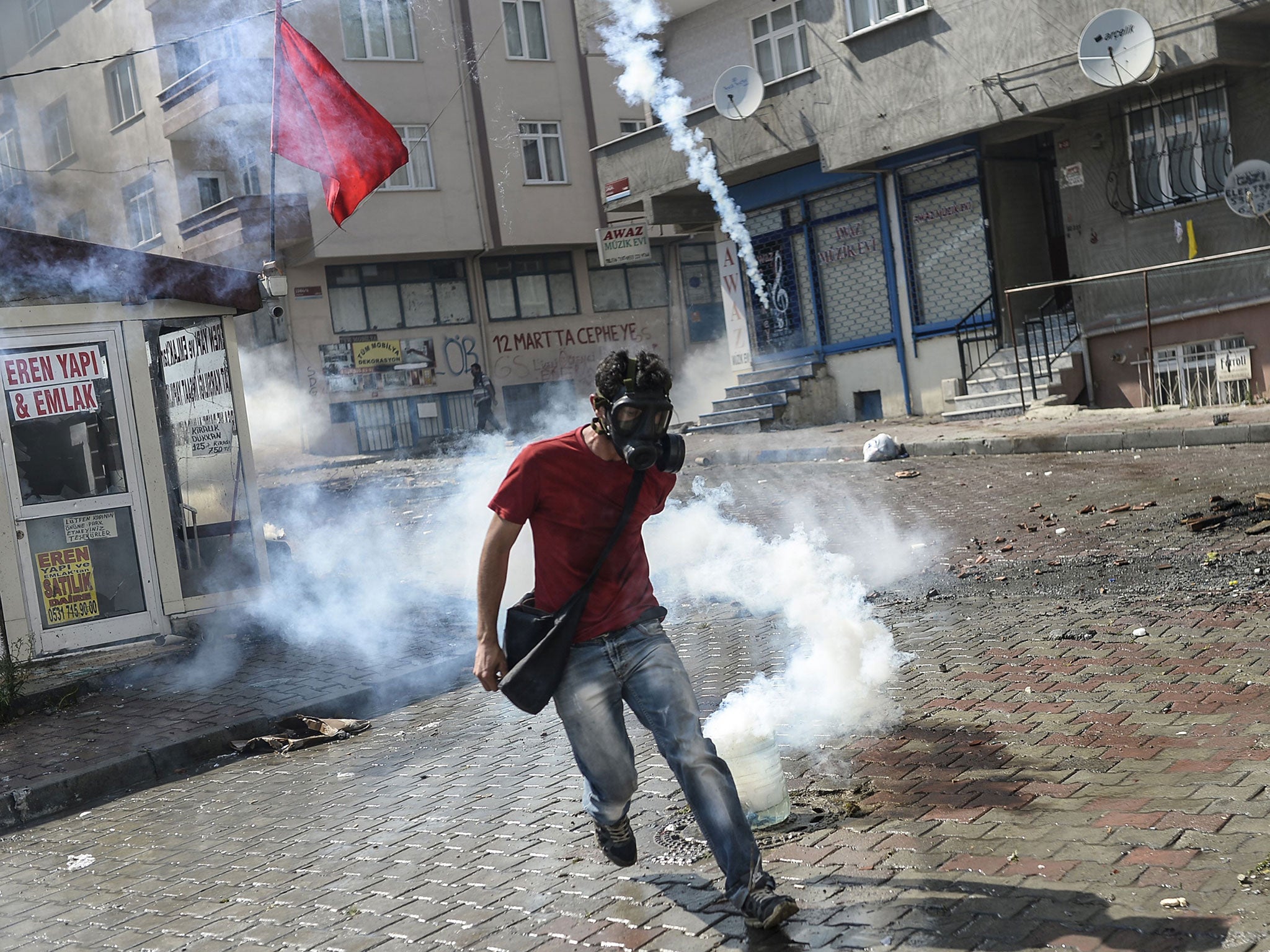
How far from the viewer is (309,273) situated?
29.8 meters

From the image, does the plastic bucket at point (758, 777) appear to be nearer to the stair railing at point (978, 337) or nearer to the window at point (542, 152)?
the stair railing at point (978, 337)

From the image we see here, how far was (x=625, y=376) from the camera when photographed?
376cm

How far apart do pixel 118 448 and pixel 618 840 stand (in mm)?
6893

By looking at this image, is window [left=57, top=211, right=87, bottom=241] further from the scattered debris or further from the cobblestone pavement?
the cobblestone pavement

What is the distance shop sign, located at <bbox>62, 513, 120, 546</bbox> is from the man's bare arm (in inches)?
256

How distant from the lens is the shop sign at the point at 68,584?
919cm

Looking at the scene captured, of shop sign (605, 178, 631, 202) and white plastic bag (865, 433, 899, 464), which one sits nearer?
white plastic bag (865, 433, 899, 464)

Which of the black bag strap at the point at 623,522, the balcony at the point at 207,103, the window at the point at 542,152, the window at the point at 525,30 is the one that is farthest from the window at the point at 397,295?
the black bag strap at the point at 623,522

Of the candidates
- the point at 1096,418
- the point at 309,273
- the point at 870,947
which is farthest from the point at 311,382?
the point at 870,947

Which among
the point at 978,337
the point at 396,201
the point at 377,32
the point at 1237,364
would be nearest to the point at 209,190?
the point at 396,201

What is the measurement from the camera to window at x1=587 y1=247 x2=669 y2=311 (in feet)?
111

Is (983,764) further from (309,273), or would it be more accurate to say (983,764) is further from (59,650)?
(309,273)

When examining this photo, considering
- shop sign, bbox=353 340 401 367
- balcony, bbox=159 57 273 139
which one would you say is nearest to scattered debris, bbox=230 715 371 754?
balcony, bbox=159 57 273 139

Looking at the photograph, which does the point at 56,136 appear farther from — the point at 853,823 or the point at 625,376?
the point at 853,823
